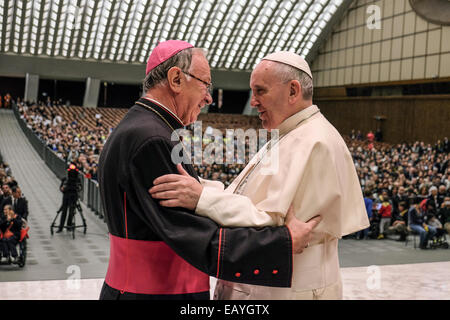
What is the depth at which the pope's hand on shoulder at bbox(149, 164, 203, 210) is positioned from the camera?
1697 mm

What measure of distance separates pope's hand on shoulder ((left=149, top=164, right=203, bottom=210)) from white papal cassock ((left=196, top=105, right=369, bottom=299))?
0.12 ft

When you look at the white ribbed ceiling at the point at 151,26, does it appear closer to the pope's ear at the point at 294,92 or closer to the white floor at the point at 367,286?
the white floor at the point at 367,286

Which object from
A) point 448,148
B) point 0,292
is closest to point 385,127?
point 448,148

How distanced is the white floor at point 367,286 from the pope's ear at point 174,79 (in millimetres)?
4836

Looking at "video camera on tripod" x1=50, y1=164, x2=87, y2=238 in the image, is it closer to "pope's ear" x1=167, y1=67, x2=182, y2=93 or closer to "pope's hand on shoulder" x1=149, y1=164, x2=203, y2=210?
"pope's ear" x1=167, y1=67, x2=182, y2=93

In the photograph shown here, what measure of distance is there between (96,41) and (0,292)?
33.7 m

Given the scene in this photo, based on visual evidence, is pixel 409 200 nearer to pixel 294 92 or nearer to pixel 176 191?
pixel 294 92

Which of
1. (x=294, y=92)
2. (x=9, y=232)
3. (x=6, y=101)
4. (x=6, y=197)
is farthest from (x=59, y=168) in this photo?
(x=6, y=101)

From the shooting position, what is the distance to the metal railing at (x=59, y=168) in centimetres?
1310

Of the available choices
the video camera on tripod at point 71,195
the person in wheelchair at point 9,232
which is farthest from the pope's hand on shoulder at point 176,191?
the video camera on tripod at point 71,195

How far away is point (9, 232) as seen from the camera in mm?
8523

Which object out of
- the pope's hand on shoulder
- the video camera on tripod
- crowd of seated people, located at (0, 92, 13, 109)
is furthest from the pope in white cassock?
crowd of seated people, located at (0, 92, 13, 109)

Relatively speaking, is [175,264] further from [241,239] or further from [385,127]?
[385,127]

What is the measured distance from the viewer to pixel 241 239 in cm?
171
